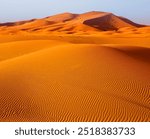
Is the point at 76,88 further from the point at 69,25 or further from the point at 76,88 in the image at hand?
the point at 69,25

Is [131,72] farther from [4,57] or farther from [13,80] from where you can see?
[4,57]

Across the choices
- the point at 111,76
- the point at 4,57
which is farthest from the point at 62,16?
the point at 111,76

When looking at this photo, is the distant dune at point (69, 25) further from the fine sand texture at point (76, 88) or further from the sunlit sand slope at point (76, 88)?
the fine sand texture at point (76, 88)

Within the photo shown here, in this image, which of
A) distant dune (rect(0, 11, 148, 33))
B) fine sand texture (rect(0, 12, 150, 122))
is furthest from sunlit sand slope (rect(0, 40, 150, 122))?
distant dune (rect(0, 11, 148, 33))

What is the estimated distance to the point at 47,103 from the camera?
10711mm

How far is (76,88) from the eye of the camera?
39.4 ft

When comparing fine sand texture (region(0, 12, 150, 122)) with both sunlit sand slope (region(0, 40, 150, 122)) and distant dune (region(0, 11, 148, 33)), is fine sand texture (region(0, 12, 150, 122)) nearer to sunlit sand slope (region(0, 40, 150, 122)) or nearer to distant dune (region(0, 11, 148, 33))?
sunlit sand slope (region(0, 40, 150, 122))

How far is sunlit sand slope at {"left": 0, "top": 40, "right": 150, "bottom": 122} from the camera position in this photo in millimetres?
10078

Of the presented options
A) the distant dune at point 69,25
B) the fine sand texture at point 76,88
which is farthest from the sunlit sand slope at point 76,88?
the distant dune at point 69,25

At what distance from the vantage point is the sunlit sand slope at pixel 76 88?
33.1ft

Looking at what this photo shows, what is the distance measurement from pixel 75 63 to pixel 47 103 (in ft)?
16.0

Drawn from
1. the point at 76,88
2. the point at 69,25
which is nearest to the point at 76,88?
the point at 76,88

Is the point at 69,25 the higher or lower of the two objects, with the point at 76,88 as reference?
lower

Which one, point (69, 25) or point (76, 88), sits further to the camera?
point (69, 25)
